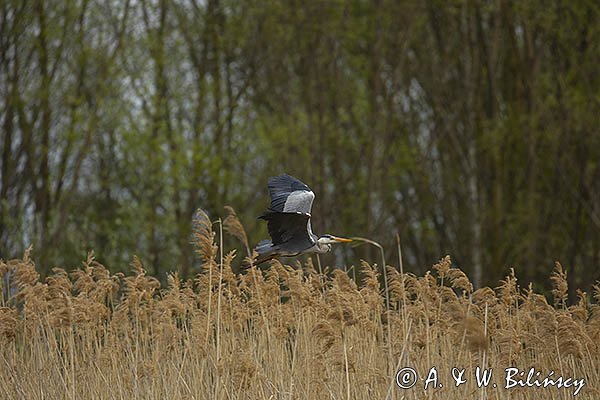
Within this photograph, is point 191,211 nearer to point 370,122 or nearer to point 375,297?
point 370,122

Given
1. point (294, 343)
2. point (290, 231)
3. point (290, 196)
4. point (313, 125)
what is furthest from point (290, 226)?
point (313, 125)

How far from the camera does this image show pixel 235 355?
19.3ft

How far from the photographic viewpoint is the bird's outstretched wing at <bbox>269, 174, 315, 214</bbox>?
784 centimetres

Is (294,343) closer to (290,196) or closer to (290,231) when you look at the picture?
(290,231)

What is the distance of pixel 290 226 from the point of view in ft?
25.1

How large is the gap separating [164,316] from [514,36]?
1246 cm

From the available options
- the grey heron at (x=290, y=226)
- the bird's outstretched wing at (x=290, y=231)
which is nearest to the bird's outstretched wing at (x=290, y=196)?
the grey heron at (x=290, y=226)

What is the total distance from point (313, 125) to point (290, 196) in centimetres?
931

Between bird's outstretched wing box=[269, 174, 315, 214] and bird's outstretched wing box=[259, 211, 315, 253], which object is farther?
bird's outstretched wing box=[269, 174, 315, 214]

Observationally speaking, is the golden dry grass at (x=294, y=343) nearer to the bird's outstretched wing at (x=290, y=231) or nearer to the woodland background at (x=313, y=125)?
the bird's outstretched wing at (x=290, y=231)

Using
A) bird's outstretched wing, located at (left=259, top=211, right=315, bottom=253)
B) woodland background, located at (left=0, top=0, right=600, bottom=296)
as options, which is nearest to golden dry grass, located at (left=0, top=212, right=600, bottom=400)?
bird's outstretched wing, located at (left=259, top=211, right=315, bottom=253)

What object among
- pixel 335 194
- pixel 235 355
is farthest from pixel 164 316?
pixel 335 194

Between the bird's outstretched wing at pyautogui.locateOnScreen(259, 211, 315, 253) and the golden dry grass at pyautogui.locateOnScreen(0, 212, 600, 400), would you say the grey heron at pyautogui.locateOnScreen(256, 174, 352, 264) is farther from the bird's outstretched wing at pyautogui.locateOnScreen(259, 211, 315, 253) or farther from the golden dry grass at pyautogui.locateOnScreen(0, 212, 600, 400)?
the golden dry grass at pyautogui.locateOnScreen(0, 212, 600, 400)

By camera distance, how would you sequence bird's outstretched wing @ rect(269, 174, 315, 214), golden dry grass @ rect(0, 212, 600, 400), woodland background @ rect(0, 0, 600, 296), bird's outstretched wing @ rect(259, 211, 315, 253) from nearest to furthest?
golden dry grass @ rect(0, 212, 600, 400) < bird's outstretched wing @ rect(259, 211, 315, 253) < bird's outstretched wing @ rect(269, 174, 315, 214) < woodland background @ rect(0, 0, 600, 296)
